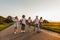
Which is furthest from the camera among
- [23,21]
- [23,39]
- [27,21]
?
[27,21]

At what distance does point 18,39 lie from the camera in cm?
2058

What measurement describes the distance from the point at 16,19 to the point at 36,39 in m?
6.92

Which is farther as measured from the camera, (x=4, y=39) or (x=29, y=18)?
(x=29, y=18)

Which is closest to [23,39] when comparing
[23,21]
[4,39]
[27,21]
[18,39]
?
[18,39]

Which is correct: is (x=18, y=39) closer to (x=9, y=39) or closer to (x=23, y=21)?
(x=9, y=39)

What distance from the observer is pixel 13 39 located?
67.8 ft

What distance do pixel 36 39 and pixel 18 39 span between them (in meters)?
1.90

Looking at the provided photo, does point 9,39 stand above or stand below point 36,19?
below

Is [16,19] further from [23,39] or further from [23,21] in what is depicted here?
[23,39]

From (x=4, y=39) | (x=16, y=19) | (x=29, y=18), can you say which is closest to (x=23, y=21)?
(x=16, y=19)

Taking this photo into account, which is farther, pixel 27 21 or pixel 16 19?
pixel 27 21

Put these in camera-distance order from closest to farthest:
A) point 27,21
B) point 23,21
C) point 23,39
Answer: point 23,39, point 23,21, point 27,21

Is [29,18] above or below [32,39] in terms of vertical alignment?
above

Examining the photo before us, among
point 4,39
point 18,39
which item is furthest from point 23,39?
point 4,39
